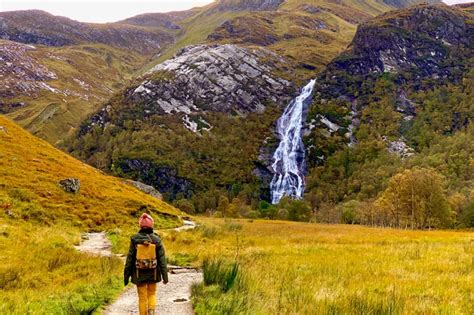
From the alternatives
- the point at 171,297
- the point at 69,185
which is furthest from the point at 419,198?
the point at 171,297

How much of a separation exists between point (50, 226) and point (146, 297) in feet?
95.0

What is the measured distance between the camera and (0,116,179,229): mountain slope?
126 feet

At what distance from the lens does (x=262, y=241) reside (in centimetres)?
3534

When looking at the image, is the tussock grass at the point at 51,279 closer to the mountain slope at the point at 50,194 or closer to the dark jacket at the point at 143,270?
the dark jacket at the point at 143,270

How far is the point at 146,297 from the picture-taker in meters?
10.5

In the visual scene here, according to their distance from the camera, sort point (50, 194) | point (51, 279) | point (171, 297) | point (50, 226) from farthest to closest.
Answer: point (50, 194)
point (50, 226)
point (51, 279)
point (171, 297)

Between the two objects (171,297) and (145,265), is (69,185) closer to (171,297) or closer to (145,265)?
(171,297)

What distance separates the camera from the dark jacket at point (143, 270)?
1040 cm

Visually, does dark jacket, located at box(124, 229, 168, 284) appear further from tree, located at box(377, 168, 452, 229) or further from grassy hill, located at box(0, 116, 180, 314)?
tree, located at box(377, 168, 452, 229)

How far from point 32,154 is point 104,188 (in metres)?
10.7

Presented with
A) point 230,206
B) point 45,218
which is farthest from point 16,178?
point 230,206

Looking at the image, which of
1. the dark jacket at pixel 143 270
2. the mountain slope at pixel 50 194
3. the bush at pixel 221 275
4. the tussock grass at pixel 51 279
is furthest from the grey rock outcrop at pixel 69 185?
the dark jacket at pixel 143 270

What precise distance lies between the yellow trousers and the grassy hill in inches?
72.1

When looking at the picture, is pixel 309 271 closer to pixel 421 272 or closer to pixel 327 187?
pixel 421 272
